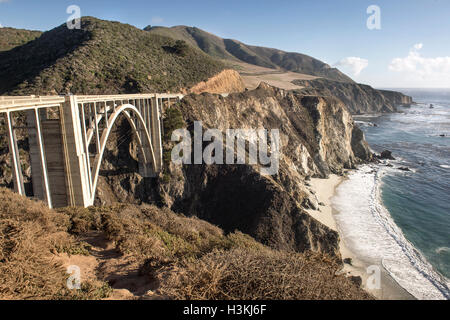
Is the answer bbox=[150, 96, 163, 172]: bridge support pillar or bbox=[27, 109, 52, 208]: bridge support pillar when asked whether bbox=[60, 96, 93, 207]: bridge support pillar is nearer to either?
bbox=[27, 109, 52, 208]: bridge support pillar

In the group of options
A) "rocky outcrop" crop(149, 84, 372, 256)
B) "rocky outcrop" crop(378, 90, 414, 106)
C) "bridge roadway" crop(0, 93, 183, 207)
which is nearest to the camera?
"bridge roadway" crop(0, 93, 183, 207)

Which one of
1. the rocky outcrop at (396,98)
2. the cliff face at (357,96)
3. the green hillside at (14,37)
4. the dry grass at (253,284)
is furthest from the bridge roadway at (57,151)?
the rocky outcrop at (396,98)

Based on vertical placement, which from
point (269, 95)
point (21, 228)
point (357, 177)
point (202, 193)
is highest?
point (269, 95)

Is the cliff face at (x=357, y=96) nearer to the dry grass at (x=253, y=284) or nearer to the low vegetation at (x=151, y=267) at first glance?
the low vegetation at (x=151, y=267)

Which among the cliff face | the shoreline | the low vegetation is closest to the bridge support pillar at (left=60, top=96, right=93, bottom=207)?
the low vegetation

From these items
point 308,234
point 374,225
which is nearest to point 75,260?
point 308,234

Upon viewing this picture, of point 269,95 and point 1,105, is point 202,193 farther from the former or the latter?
point 269,95
